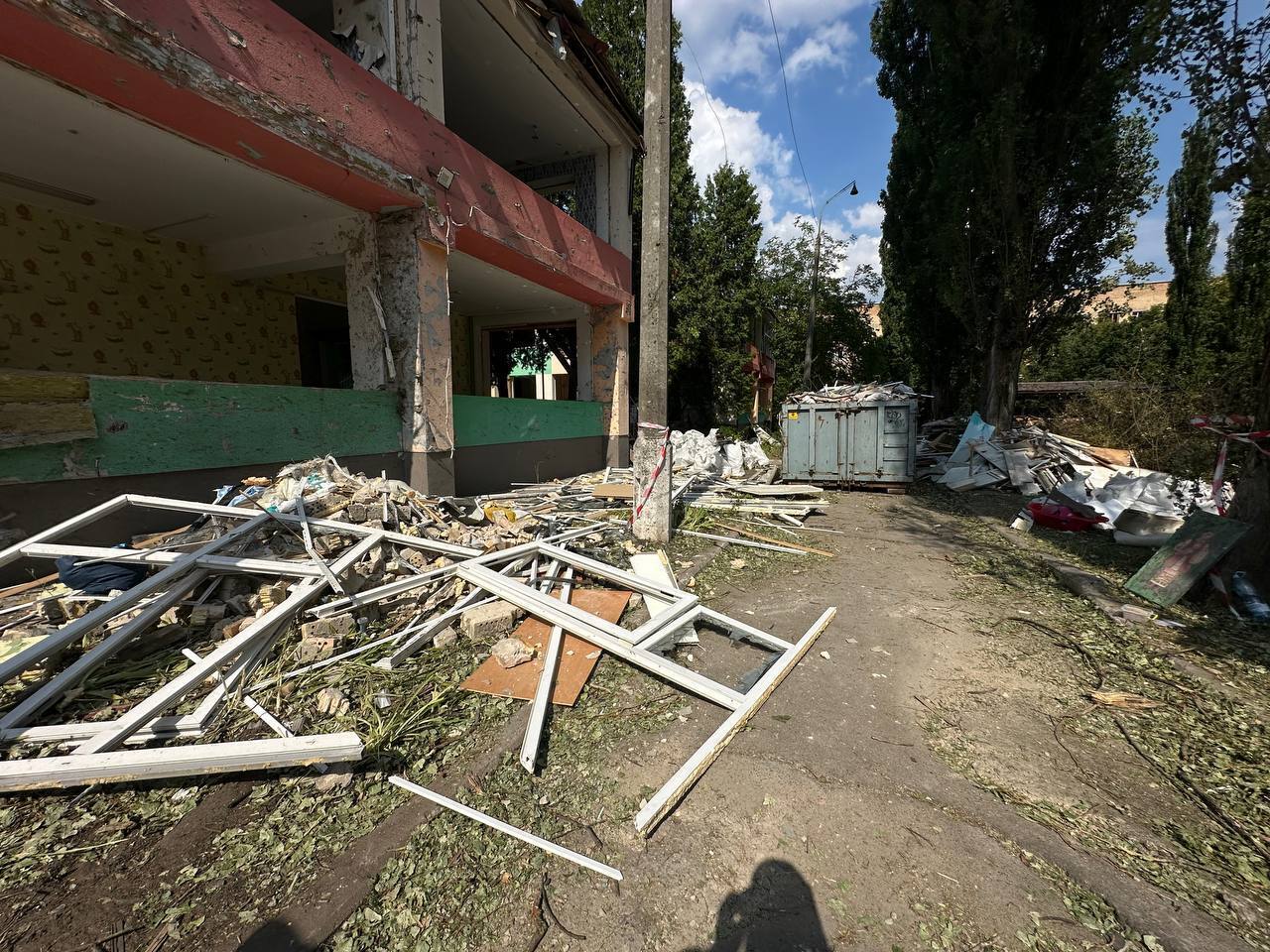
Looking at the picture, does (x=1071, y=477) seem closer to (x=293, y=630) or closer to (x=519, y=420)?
(x=519, y=420)

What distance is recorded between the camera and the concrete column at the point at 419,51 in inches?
216

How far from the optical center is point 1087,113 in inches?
409

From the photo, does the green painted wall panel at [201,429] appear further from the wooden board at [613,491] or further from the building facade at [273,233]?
the wooden board at [613,491]

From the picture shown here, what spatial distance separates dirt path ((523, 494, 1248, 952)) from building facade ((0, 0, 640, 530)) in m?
4.71

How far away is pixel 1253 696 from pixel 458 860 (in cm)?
433

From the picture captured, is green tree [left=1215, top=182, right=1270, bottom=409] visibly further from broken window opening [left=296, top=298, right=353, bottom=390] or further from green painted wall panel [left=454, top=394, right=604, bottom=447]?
broken window opening [left=296, top=298, right=353, bottom=390]

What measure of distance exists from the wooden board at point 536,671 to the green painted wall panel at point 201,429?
348 centimetres

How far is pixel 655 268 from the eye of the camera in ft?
18.1

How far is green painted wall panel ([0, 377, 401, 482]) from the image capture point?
145 inches

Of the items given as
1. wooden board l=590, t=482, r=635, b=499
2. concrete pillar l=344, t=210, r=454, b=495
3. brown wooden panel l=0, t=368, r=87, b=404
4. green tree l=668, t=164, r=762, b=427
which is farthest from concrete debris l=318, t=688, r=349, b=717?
green tree l=668, t=164, r=762, b=427

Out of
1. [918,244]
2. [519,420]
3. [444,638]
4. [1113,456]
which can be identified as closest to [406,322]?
[519,420]

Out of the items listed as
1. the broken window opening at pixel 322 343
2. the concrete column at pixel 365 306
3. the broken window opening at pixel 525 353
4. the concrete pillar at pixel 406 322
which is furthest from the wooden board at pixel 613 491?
the broken window opening at pixel 322 343

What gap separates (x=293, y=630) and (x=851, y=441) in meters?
9.08

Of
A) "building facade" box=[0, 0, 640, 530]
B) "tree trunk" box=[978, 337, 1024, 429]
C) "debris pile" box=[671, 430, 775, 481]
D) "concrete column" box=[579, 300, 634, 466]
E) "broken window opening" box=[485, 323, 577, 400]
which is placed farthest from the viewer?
"broken window opening" box=[485, 323, 577, 400]
